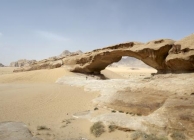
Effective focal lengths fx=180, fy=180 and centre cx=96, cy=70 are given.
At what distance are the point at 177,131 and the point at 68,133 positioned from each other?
433cm

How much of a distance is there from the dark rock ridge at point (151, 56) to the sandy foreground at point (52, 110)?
13.5 feet

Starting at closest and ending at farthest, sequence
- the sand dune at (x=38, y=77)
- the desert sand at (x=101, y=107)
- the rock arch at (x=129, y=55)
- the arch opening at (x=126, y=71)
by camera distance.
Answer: the desert sand at (x=101, y=107)
the rock arch at (x=129, y=55)
the sand dune at (x=38, y=77)
the arch opening at (x=126, y=71)

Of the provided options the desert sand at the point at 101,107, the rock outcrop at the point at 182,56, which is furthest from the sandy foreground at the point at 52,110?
the rock outcrop at the point at 182,56

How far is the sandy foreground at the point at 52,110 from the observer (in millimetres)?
7484

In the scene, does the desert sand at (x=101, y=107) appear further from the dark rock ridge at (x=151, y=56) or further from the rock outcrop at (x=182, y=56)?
the dark rock ridge at (x=151, y=56)

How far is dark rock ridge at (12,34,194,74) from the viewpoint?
943cm

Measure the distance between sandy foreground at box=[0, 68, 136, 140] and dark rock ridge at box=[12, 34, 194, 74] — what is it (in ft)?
13.5

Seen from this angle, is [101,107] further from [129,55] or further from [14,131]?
[129,55]

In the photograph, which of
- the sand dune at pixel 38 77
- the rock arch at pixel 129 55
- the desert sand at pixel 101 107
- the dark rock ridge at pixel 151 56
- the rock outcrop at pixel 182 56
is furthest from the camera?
the sand dune at pixel 38 77

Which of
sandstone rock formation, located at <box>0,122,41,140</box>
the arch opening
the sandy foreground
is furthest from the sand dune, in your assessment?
sandstone rock formation, located at <box>0,122,41,140</box>

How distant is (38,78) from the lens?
57.9 ft

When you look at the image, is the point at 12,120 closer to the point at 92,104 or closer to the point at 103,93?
the point at 92,104

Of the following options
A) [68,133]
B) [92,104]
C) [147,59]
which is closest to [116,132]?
[68,133]

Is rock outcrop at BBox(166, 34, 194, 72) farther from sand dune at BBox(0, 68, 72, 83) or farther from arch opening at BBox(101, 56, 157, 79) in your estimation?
arch opening at BBox(101, 56, 157, 79)
